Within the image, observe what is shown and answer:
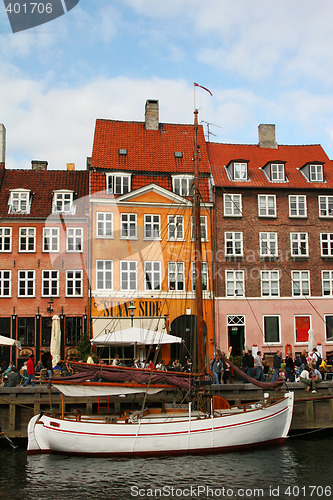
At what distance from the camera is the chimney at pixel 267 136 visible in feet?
140

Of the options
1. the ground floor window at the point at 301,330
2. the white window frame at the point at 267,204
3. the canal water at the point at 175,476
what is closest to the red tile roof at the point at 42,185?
the white window frame at the point at 267,204

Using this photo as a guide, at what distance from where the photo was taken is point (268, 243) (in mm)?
37562

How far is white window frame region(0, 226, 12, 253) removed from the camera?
1396 inches

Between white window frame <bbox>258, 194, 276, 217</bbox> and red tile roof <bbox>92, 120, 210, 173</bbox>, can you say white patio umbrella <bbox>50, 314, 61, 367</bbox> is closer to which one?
red tile roof <bbox>92, 120, 210, 173</bbox>

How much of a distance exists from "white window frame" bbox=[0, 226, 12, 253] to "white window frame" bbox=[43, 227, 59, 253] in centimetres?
220

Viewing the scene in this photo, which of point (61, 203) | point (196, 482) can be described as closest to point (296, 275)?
point (61, 203)

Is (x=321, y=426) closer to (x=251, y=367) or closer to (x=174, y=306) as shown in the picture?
(x=251, y=367)

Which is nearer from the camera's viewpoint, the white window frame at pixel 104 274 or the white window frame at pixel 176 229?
the white window frame at pixel 104 274

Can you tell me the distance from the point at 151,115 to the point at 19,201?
11.9 meters

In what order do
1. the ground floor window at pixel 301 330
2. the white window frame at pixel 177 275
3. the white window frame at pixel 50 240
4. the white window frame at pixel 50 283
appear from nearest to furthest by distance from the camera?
the white window frame at pixel 50 283
the white window frame at pixel 177 275
the white window frame at pixel 50 240
the ground floor window at pixel 301 330

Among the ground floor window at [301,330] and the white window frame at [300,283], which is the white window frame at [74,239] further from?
the ground floor window at [301,330]

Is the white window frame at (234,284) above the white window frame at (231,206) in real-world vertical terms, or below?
below

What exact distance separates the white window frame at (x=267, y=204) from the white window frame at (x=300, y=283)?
436cm

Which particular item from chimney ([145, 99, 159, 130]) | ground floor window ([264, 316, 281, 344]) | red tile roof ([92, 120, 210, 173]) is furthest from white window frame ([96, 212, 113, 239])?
ground floor window ([264, 316, 281, 344])
